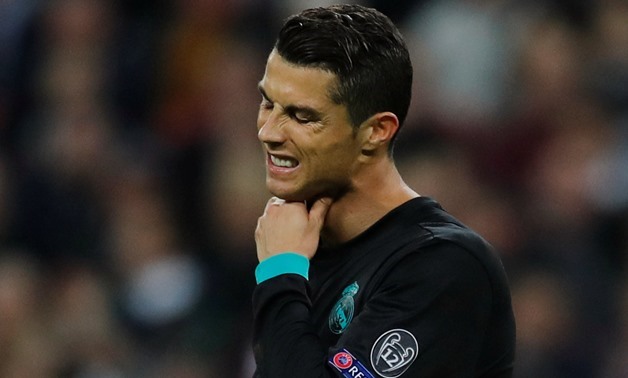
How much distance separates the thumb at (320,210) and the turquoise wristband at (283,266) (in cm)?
16

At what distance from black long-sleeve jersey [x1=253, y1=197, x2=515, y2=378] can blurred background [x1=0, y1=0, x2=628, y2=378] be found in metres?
3.46

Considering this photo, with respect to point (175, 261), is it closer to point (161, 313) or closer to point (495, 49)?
point (161, 313)

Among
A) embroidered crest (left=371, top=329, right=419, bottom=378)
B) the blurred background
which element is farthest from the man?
the blurred background

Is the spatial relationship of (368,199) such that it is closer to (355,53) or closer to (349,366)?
(355,53)

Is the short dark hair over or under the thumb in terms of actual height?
over

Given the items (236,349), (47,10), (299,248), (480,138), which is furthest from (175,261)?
(299,248)

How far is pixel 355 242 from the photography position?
335 centimetres

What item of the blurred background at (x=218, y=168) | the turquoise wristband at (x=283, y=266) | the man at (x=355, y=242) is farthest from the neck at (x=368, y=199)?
the blurred background at (x=218, y=168)

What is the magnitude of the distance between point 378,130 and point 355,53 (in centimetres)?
23

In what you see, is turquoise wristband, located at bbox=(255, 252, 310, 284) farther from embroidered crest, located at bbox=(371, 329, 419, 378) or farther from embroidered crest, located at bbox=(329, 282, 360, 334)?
embroidered crest, located at bbox=(371, 329, 419, 378)

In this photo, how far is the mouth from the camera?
323cm

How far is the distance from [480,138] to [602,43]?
980 millimetres

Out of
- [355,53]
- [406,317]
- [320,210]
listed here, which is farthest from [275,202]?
[406,317]

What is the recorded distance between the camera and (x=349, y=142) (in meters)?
3.22
